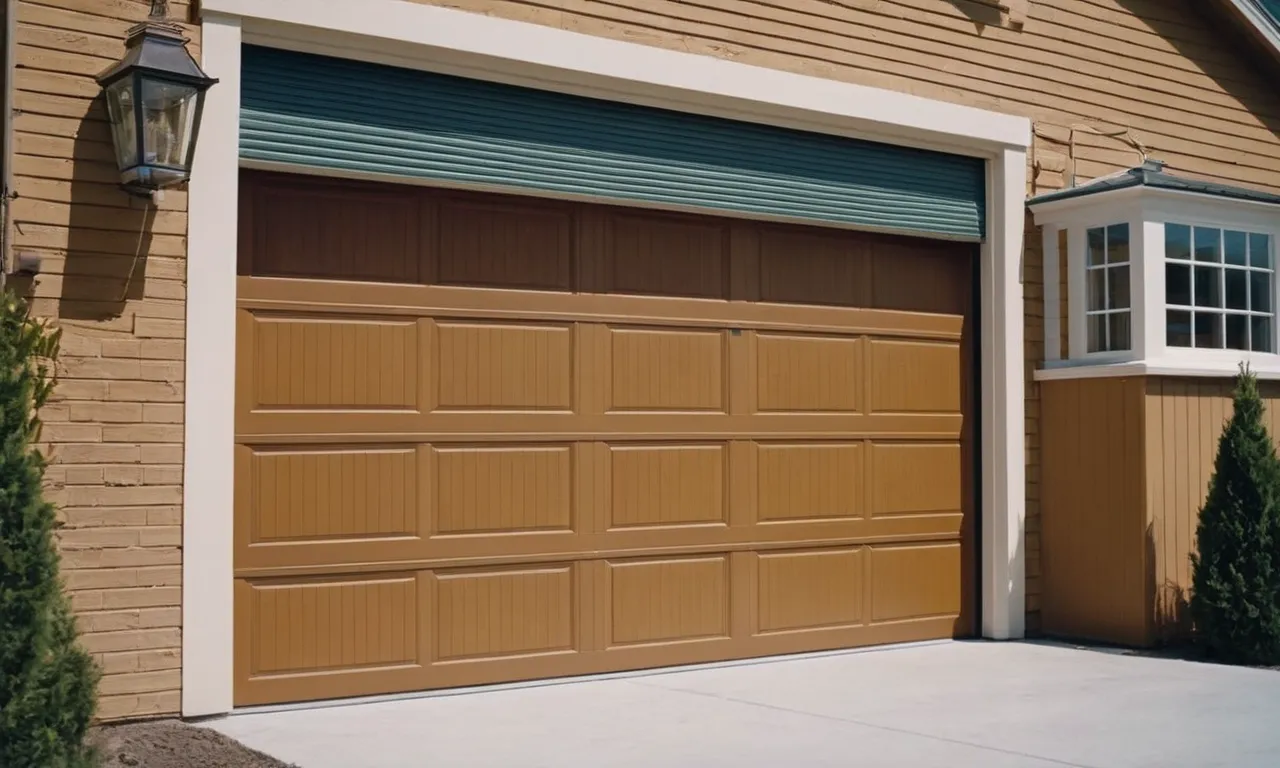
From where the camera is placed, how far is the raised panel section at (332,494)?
6781 mm

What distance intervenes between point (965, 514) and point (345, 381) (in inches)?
169

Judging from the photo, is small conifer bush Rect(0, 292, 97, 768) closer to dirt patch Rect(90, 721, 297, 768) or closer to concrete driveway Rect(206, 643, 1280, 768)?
dirt patch Rect(90, 721, 297, 768)

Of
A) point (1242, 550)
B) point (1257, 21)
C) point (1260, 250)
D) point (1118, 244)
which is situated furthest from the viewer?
point (1257, 21)

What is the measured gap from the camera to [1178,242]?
9.25 metres

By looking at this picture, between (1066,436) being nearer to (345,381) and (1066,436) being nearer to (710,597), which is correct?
(710,597)

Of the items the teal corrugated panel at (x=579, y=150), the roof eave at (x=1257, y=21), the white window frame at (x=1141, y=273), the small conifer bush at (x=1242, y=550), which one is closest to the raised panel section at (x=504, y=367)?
the teal corrugated panel at (x=579, y=150)

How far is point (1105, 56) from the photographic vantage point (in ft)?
32.7

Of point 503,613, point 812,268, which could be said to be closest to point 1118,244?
point 812,268

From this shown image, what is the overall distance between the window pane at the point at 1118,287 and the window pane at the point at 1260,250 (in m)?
1.05

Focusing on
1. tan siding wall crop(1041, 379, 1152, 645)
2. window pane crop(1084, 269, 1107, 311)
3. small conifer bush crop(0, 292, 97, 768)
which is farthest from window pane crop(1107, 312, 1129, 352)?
small conifer bush crop(0, 292, 97, 768)

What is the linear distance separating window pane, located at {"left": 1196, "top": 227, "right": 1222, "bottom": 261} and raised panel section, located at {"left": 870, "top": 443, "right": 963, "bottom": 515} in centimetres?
197

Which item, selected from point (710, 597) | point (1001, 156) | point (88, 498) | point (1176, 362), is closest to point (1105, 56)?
point (1001, 156)

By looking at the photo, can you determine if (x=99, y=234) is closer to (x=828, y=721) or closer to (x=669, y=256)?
(x=669, y=256)

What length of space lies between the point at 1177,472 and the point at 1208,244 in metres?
1.50
